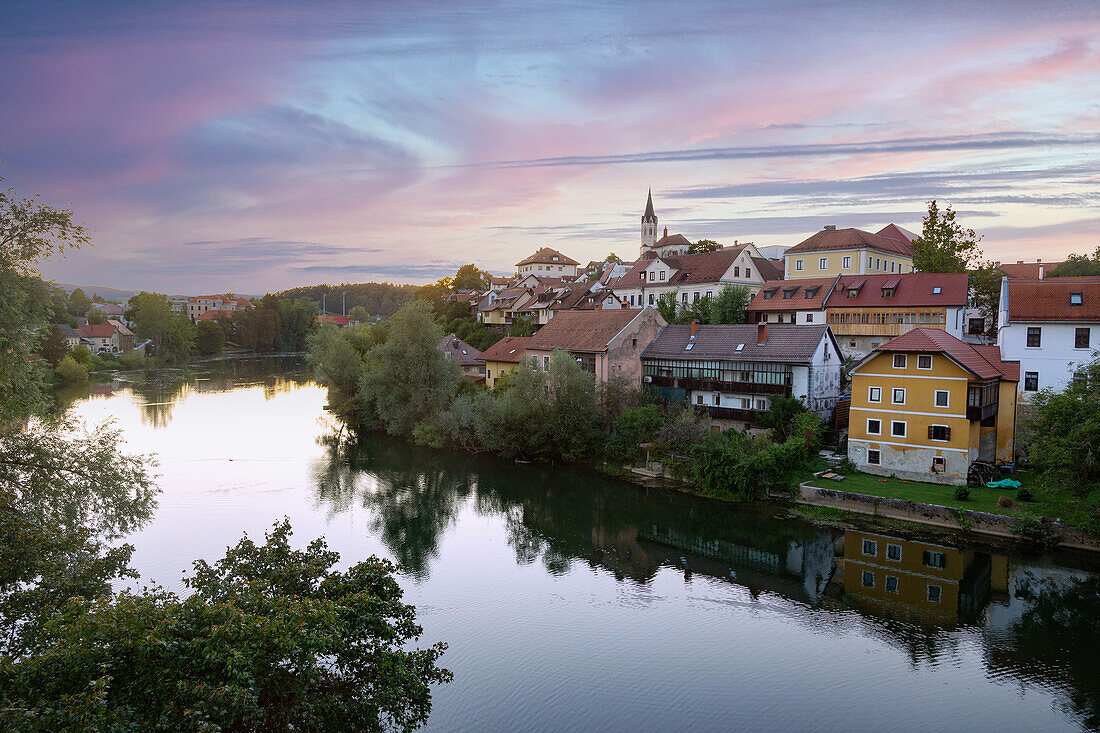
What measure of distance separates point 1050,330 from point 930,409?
6.33m

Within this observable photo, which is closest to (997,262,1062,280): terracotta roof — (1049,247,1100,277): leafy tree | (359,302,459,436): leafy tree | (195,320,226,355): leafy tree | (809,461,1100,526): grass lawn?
(1049,247,1100,277): leafy tree

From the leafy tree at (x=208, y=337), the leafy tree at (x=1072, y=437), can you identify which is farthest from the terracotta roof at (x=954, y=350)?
the leafy tree at (x=208, y=337)

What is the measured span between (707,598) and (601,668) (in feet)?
15.3

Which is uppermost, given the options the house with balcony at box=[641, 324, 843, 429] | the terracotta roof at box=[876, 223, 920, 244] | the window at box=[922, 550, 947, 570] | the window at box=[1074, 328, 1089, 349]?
the terracotta roof at box=[876, 223, 920, 244]

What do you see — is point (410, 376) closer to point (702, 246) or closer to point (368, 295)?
point (702, 246)

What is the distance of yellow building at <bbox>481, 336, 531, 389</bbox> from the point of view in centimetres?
4094

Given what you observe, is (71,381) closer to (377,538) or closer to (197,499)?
(197,499)

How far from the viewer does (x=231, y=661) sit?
6883 mm

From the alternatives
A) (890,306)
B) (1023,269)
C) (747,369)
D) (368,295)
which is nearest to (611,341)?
(747,369)

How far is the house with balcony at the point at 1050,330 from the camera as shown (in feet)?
81.5

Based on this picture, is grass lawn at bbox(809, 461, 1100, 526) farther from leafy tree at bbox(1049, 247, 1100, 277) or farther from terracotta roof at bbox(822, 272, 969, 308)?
leafy tree at bbox(1049, 247, 1100, 277)

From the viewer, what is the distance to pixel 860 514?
22.2 m

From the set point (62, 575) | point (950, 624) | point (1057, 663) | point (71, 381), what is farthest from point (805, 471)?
point (71, 381)

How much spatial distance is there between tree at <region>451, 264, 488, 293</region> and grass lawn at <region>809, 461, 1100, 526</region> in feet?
197
